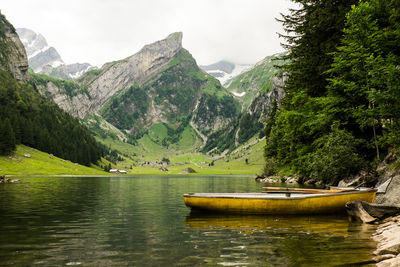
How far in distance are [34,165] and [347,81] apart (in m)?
147

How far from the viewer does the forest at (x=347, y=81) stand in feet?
92.4

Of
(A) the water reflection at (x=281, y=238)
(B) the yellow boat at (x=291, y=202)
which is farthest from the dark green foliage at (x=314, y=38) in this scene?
(A) the water reflection at (x=281, y=238)

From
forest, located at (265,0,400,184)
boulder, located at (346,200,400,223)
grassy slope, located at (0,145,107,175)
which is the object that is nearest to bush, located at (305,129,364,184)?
forest, located at (265,0,400,184)

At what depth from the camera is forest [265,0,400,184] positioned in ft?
92.4

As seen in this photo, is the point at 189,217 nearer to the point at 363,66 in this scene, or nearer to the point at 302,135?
the point at 363,66

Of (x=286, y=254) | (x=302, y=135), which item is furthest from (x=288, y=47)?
(x=286, y=254)

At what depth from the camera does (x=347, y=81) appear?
109ft

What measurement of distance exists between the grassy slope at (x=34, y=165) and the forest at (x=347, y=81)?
120975 mm

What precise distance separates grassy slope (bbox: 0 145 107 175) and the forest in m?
121

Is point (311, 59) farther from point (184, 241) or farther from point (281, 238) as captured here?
point (184, 241)

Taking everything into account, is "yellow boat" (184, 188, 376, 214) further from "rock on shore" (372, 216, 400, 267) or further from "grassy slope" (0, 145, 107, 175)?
"grassy slope" (0, 145, 107, 175)

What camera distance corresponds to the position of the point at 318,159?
41.5m

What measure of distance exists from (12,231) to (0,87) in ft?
716

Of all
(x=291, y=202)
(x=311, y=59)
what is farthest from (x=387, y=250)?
(x=311, y=59)
